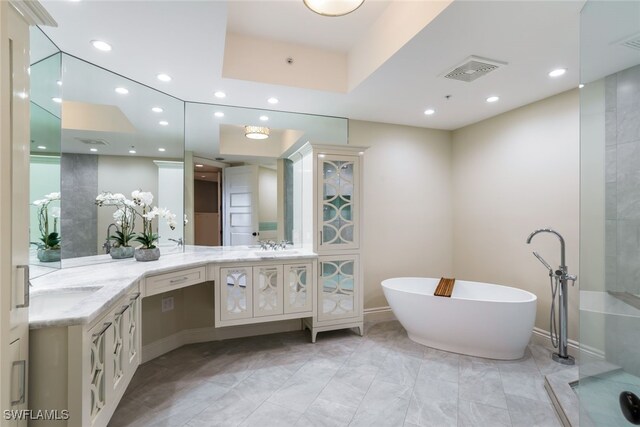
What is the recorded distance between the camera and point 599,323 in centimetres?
199

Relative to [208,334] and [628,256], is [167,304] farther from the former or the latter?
[628,256]

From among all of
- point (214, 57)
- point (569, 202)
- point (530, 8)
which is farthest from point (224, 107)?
point (569, 202)

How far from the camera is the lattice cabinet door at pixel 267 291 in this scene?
2.85 metres

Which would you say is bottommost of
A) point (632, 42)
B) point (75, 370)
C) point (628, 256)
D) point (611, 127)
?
point (75, 370)

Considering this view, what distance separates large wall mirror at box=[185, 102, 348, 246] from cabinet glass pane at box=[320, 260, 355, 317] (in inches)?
22.7

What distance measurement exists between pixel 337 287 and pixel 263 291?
2.61ft

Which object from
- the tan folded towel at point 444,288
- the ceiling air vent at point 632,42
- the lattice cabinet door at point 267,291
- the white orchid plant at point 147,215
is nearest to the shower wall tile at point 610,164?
the ceiling air vent at point 632,42

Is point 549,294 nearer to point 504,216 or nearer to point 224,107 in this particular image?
point 504,216

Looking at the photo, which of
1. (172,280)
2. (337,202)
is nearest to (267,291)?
(172,280)

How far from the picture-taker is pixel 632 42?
68.2 inches

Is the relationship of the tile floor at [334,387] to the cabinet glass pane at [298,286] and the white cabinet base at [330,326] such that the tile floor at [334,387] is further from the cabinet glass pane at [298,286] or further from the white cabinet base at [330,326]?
the cabinet glass pane at [298,286]

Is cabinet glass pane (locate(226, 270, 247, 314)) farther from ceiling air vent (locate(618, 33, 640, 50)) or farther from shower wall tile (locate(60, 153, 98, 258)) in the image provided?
ceiling air vent (locate(618, 33, 640, 50))

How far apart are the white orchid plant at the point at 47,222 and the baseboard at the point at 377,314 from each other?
3.04m

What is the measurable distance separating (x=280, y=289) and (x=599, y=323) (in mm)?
2432
